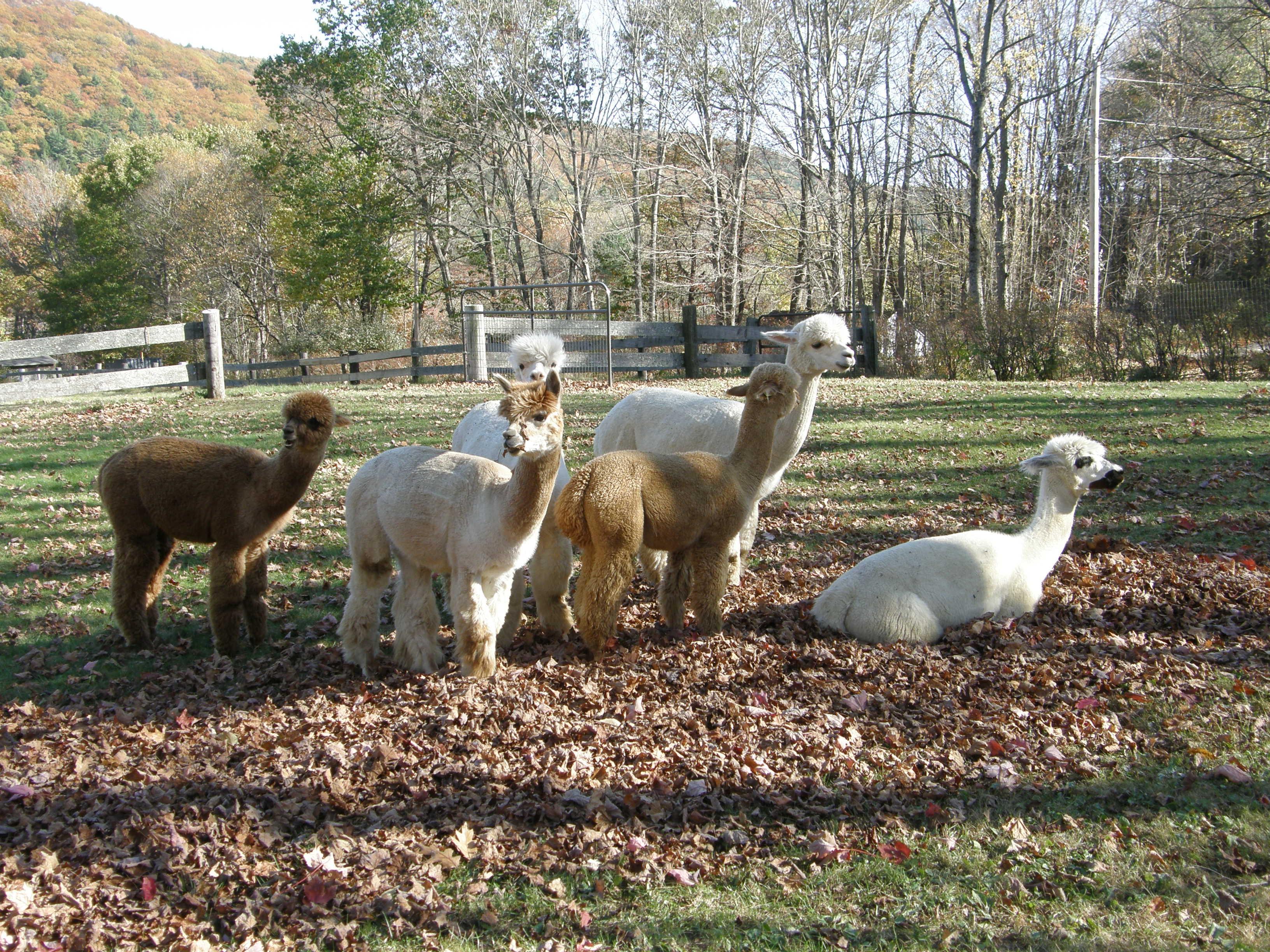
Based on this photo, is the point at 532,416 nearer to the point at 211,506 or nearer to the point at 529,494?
the point at 529,494

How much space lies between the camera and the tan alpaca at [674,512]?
561 centimetres

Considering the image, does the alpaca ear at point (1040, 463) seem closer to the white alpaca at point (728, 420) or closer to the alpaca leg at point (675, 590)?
the white alpaca at point (728, 420)

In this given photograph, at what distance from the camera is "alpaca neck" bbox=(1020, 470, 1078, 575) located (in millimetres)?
6660

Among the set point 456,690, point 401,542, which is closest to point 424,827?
point 456,690

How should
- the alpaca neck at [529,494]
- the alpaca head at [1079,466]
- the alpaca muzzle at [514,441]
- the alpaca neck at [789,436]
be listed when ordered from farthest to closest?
the alpaca neck at [789,436]
the alpaca head at [1079,466]
the alpaca neck at [529,494]
the alpaca muzzle at [514,441]

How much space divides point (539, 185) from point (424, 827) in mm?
34434

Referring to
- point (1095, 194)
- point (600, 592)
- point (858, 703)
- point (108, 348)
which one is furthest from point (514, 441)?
point (1095, 194)

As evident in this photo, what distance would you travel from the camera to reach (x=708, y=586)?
6242 millimetres

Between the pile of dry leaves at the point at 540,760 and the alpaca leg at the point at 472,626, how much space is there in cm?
13

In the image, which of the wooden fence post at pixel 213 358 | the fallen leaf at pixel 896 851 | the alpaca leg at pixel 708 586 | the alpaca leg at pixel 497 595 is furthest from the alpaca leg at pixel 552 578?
the wooden fence post at pixel 213 358

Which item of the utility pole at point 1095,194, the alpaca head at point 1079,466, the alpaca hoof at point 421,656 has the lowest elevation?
the alpaca hoof at point 421,656

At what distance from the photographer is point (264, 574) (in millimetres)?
6500

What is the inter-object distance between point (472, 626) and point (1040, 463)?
4.34 meters

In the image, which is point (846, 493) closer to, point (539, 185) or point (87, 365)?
point (539, 185)
